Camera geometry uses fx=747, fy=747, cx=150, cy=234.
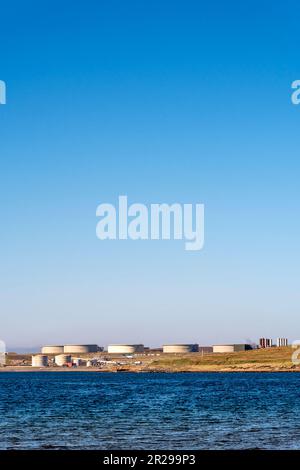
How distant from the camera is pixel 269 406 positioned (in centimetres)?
9962

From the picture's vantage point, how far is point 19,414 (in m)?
87.9

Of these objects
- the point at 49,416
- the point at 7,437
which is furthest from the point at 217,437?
the point at 49,416

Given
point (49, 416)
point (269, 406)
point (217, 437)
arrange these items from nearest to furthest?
1. point (217, 437)
2. point (49, 416)
3. point (269, 406)

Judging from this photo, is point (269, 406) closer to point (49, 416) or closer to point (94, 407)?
point (94, 407)

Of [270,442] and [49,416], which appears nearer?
[270,442]

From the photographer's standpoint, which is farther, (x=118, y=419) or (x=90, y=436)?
(x=118, y=419)
